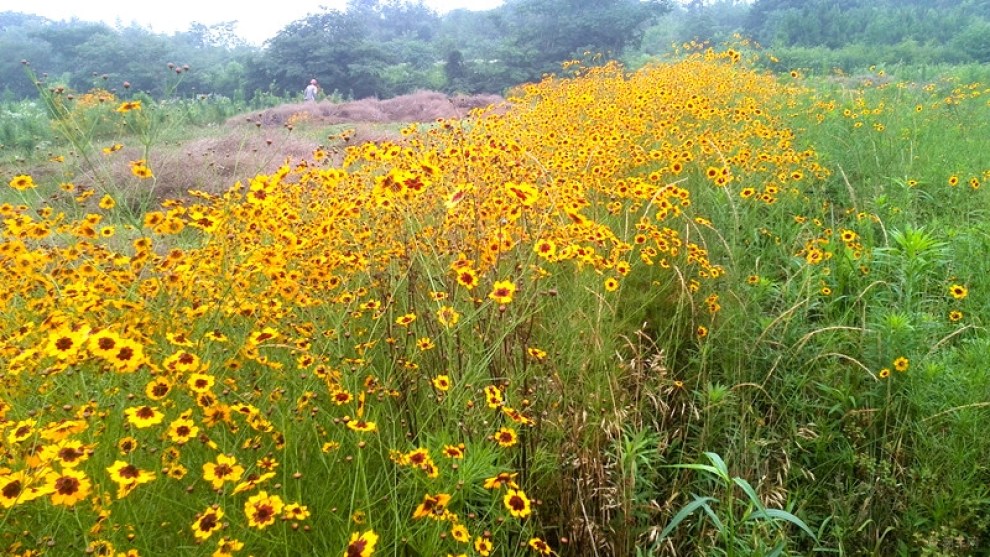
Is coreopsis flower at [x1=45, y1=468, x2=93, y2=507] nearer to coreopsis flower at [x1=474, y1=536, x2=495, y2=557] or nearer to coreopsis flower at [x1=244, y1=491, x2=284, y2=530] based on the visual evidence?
coreopsis flower at [x1=244, y1=491, x2=284, y2=530]

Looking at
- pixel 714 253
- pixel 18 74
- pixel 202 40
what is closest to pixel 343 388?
pixel 714 253

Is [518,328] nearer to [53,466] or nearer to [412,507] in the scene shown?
[412,507]

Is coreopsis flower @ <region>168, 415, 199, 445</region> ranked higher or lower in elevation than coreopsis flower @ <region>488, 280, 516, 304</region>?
lower

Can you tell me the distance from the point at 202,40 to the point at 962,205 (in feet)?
164

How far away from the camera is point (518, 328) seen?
2.04 meters

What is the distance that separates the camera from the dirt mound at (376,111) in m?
14.7

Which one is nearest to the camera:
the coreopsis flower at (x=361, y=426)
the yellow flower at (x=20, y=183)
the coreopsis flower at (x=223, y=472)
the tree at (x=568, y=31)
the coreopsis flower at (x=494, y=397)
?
the coreopsis flower at (x=223, y=472)

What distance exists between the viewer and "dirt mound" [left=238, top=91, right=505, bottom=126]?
1473cm

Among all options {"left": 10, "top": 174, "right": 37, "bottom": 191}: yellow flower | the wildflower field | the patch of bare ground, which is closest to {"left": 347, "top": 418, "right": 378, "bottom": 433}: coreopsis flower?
the wildflower field

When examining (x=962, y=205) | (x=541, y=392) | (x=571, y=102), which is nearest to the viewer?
(x=541, y=392)

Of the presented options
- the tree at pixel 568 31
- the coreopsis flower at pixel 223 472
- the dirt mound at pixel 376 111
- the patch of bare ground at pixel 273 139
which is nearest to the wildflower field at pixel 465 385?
the coreopsis flower at pixel 223 472

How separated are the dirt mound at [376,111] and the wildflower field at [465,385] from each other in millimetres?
11915

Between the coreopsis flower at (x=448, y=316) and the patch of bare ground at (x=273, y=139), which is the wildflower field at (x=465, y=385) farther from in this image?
the patch of bare ground at (x=273, y=139)

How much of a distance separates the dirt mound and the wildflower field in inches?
469
